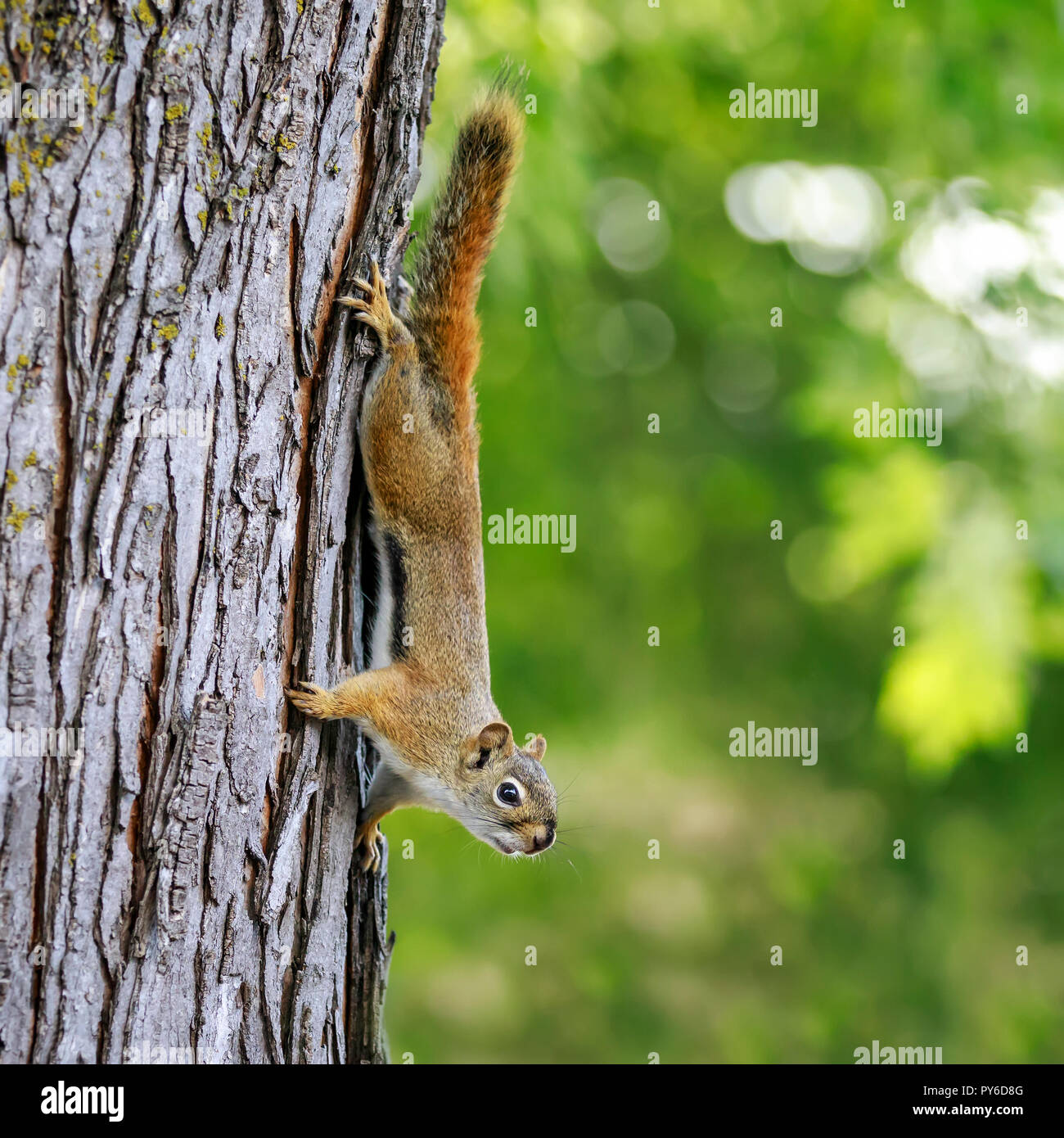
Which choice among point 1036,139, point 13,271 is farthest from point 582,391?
point 13,271

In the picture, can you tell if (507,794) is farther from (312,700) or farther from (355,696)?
(312,700)

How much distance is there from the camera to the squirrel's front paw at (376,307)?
8.41 feet

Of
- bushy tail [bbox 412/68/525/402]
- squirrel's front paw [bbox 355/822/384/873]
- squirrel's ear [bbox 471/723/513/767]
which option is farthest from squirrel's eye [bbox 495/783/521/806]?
bushy tail [bbox 412/68/525/402]

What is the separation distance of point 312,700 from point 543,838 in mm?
1118

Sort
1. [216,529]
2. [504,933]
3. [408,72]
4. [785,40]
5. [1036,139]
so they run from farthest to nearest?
[504,933], [785,40], [1036,139], [408,72], [216,529]

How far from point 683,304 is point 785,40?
1.51 meters

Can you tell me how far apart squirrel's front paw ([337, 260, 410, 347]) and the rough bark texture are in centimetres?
3

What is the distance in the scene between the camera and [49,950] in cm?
205

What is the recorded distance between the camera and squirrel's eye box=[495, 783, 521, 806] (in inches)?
128

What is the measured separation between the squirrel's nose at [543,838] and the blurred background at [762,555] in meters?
0.28

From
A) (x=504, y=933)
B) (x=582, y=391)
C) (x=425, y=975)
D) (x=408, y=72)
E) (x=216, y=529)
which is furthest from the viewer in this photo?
(x=504, y=933)

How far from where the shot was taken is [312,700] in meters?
2.47

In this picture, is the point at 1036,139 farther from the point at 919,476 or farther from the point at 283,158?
the point at 283,158

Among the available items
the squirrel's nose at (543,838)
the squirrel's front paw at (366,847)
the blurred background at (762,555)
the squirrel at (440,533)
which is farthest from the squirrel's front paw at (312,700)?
the blurred background at (762,555)
